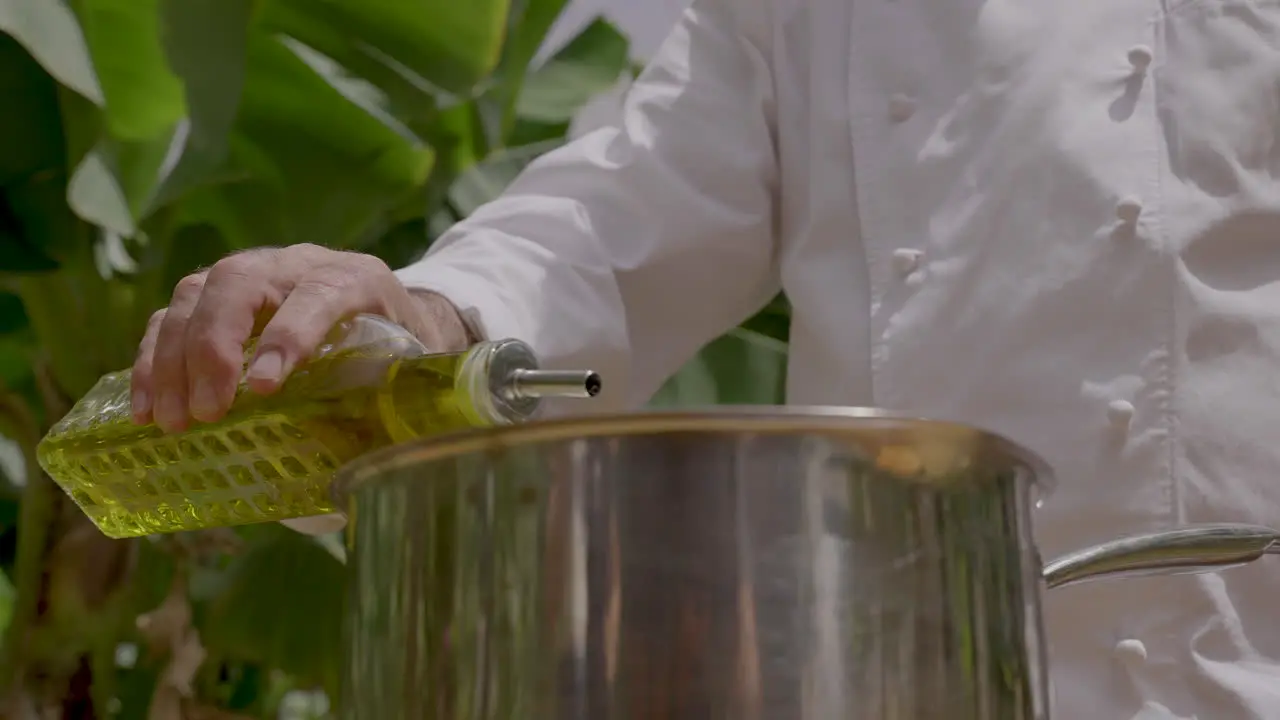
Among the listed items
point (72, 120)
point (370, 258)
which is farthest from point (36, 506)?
point (370, 258)

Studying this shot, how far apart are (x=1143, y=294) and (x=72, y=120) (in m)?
0.76

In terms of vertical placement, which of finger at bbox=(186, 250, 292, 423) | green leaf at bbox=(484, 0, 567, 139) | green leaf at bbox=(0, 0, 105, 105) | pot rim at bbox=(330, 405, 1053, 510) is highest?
green leaf at bbox=(484, 0, 567, 139)

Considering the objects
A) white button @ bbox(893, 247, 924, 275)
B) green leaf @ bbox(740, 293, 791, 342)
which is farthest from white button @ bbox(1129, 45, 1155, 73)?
green leaf @ bbox(740, 293, 791, 342)

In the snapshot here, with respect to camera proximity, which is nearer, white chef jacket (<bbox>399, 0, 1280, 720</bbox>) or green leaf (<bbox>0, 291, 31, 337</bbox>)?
white chef jacket (<bbox>399, 0, 1280, 720</bbox>)

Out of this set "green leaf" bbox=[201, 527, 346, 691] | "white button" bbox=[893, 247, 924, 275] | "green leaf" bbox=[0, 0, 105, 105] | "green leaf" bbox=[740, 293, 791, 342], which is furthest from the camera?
"green leaf" bbox=[740, 293, 791, 342]

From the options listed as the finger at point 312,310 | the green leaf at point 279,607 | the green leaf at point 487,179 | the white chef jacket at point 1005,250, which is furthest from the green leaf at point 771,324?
the finger at point 312,310

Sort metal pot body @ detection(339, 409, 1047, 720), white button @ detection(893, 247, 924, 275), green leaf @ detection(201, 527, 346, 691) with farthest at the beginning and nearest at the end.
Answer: green leaf @ detection(201, 527, 346, 691) → white button @ detection(893, 247, 924, 275) → metal pot body @ detection(339, 409, 1047, 720)

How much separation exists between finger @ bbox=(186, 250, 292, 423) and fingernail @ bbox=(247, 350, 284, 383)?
0.01 meters

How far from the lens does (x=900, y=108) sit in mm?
592

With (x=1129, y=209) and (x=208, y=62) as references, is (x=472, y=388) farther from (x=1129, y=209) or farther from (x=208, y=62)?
(x=208, y=62)

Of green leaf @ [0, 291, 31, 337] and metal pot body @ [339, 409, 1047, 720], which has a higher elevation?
green leaf @ [0, 291, 31, 337]

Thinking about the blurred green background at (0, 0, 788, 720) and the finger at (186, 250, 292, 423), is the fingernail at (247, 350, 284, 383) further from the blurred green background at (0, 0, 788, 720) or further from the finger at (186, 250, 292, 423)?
the blurred green background at (0, 0, 788, 720)

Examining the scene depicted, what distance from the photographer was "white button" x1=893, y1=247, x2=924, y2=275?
22.3 inches

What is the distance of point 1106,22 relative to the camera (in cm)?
56
